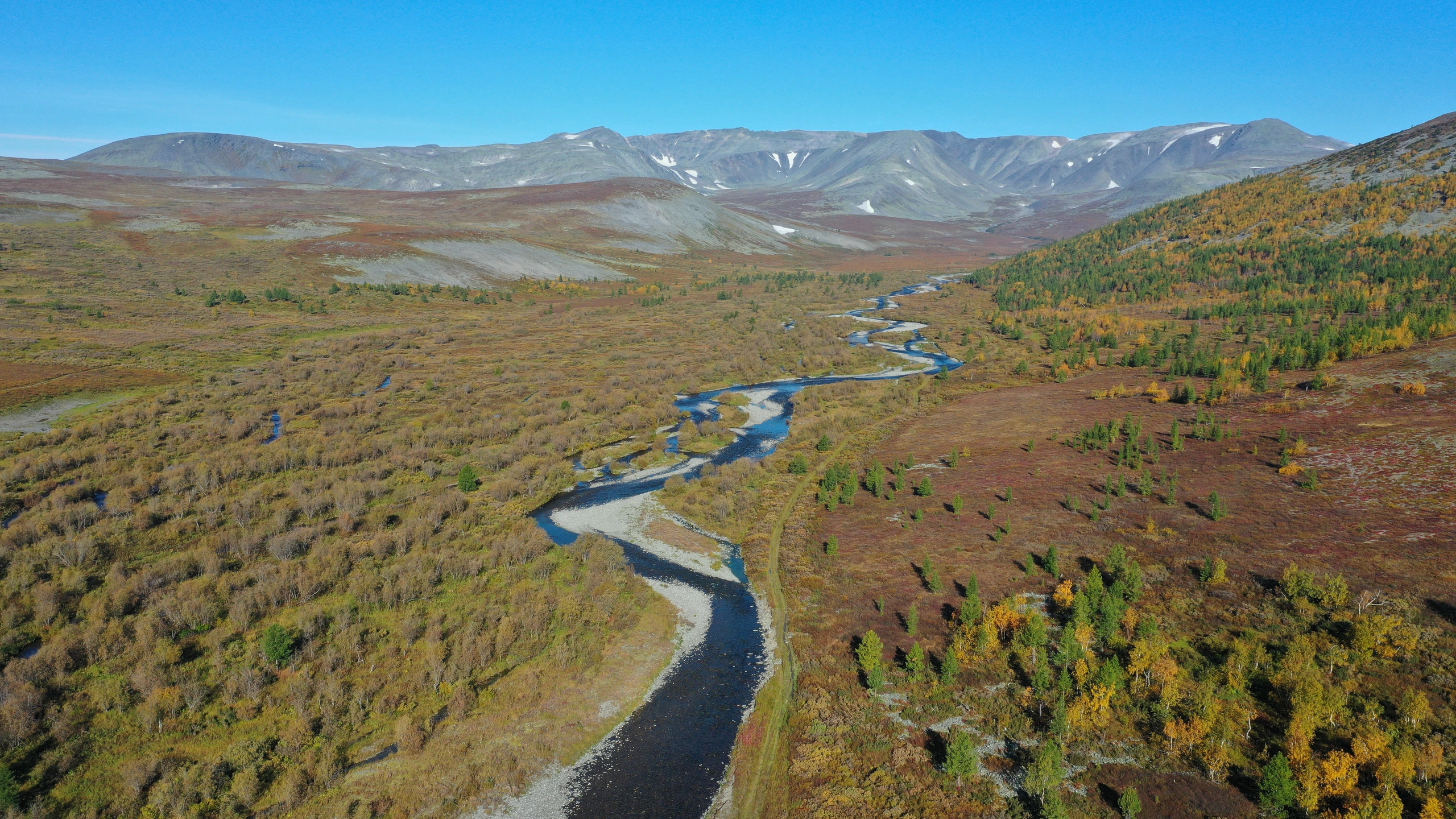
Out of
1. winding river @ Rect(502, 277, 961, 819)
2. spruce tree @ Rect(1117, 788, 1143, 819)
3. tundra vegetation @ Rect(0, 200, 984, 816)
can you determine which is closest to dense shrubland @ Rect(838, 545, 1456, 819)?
spruce tree @ Rect(1117, 788, 1143, 819)

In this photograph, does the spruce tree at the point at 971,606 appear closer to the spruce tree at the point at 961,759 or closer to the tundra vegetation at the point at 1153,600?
the tundra vegetation at the point at 1153,600

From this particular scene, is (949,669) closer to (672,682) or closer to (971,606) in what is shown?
(971,606)

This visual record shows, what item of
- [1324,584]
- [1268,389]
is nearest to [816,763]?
[1324,584]

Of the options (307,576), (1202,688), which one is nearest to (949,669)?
(1202,688)

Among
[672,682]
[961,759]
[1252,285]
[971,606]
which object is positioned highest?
[1252,285]

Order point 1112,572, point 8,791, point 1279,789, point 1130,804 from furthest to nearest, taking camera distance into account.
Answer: point 1112,572 < point 1130,804 < point 1279,789 < point 8,791

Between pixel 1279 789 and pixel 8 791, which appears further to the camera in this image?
pixel 1279 789

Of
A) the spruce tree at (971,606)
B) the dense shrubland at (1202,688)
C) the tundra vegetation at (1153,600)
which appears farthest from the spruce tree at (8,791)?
the spruce tree at (971,606)

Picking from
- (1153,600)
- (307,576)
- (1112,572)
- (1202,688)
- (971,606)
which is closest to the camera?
(1202,688)

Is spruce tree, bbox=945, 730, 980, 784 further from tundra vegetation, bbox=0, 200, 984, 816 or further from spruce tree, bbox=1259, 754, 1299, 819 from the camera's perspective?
tundra vegetation, bbox=0, 200, 984, 816

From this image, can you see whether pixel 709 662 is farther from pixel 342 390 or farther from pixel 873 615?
pixel 342 390
